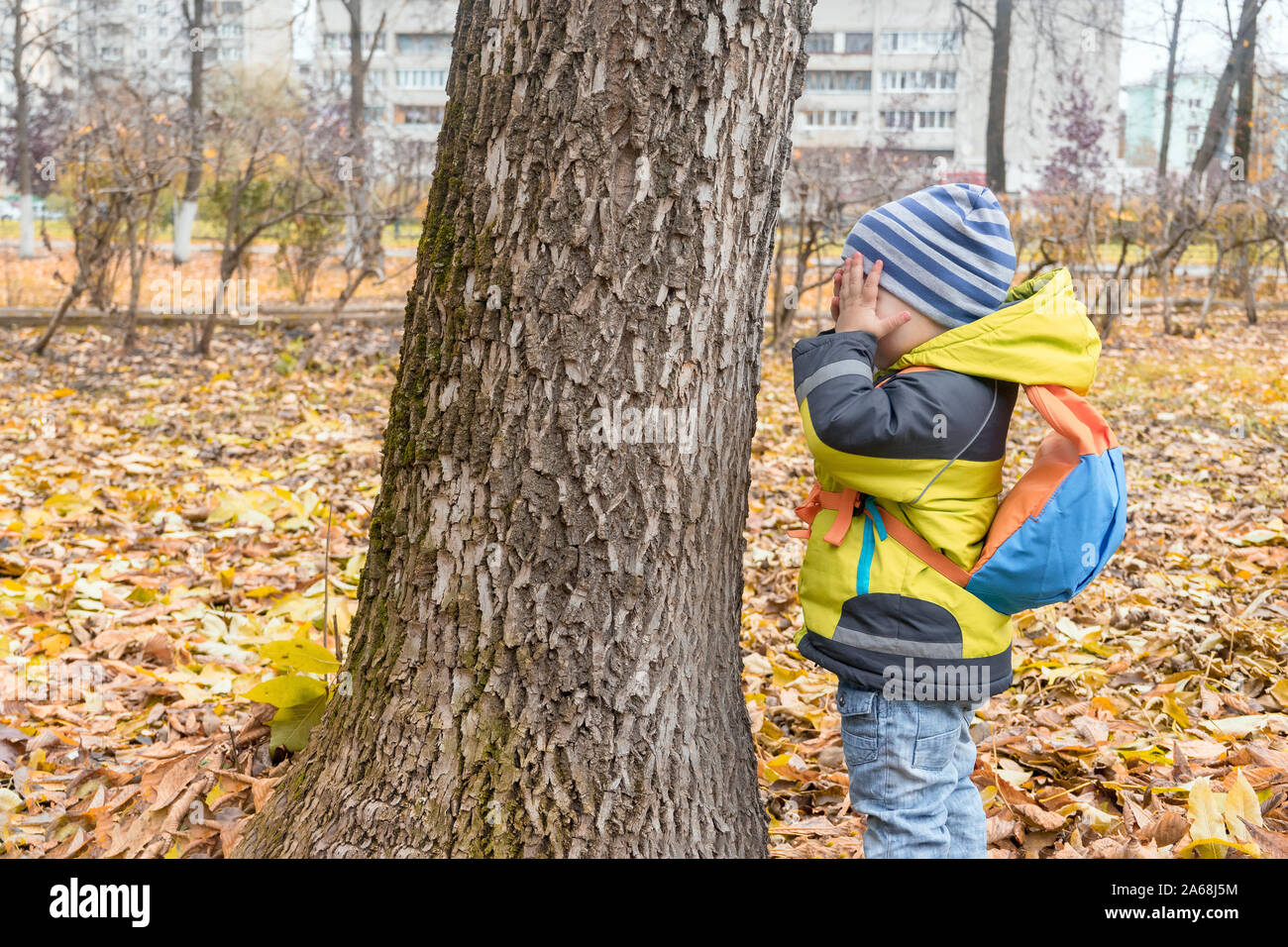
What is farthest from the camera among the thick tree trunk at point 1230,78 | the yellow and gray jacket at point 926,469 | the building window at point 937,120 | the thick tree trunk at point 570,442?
the building window at point 937,120

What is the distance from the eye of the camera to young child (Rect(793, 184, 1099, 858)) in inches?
68.2

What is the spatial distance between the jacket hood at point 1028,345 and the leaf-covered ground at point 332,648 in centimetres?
87

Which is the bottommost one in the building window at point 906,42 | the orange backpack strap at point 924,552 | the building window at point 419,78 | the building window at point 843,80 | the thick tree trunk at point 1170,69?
the orange backpack strap at point 924,552

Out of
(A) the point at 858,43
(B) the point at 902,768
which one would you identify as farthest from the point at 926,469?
(A) the point at 858,43

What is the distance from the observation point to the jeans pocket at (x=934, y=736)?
177 centimetres

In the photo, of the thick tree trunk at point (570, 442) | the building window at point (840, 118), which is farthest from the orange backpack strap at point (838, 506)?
the building window at point (840, 118)

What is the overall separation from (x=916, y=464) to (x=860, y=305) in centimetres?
30

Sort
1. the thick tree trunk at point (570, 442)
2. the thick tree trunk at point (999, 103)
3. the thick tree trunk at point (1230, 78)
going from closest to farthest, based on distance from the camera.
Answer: the thick tree trunk at point (570, 442) → the thick tree trunk at point (1230, 78) → the thick tree trunk at point (999, 103)

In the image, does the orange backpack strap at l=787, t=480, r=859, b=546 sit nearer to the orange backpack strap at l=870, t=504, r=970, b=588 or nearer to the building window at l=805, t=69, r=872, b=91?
the orange backpack strap at l=870, t=504, r=970, b=588

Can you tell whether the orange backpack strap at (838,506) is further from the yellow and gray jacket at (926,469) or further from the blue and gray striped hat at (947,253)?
the blue and gray striped hat at (947,253)

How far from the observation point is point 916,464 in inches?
68.6

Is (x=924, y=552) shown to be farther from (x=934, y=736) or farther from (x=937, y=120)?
(x=937, y=120)

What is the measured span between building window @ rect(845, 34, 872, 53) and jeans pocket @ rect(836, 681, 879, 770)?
5013 cm

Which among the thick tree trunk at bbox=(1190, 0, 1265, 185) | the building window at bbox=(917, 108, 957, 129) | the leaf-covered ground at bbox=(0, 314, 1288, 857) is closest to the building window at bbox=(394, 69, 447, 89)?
the building window at bbox=(917, 108, 957, 129)
